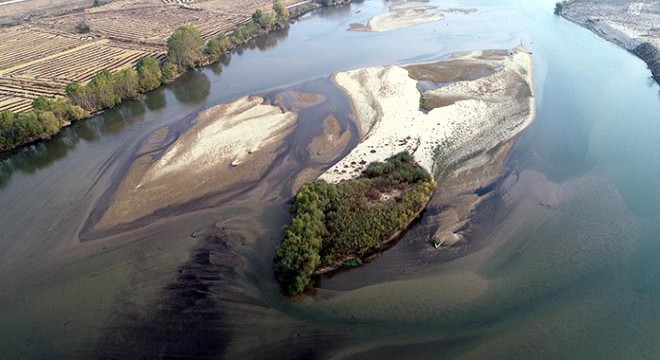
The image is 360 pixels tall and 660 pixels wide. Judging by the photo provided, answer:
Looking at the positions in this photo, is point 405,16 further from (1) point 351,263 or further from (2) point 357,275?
(2) point 357,275

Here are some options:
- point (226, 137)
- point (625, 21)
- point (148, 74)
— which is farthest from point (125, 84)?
point (625, 21)

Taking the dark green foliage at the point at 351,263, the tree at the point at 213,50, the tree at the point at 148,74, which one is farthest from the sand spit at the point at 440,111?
the tree at the point at 148,74

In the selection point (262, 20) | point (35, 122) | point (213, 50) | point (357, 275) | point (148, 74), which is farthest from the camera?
point (262, 20)

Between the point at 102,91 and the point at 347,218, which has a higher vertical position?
the point at 102,91

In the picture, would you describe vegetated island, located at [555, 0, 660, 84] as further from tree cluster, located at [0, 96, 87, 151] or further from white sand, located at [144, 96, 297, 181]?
tree cluster, located at [0, 96, 87, 151]

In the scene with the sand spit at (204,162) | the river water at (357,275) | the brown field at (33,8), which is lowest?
the river water at (357,275)

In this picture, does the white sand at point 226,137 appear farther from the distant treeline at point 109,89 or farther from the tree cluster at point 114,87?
the distant treeline at point 109,89

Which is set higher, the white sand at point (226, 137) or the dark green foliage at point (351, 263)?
the white sand at point (226, 137)

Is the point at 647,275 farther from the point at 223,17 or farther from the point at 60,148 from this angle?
the point at 223,17
